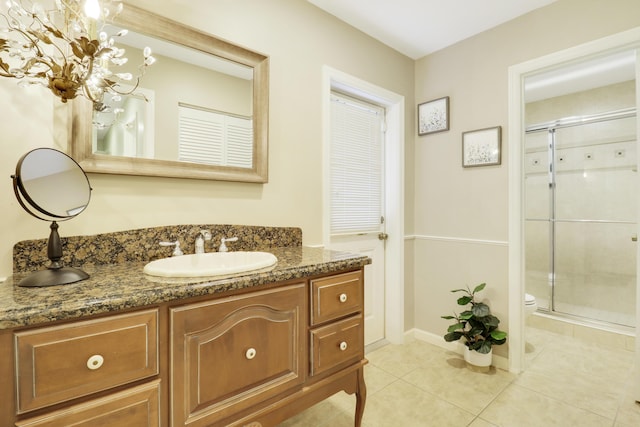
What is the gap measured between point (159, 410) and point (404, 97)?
2698mm

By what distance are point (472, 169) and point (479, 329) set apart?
3.95ft

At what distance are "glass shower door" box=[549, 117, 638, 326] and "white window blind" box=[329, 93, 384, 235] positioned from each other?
227 centimetres

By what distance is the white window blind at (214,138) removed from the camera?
1505 mm

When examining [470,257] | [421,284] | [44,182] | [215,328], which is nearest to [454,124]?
[470,257]

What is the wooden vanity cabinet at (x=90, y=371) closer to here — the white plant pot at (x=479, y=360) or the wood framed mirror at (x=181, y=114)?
the wood framed mirror at (x=181, y=114)

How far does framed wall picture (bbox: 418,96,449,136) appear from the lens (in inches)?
101

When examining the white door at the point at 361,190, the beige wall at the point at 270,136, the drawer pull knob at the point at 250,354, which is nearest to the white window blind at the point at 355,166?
the white door at the point at 361,190

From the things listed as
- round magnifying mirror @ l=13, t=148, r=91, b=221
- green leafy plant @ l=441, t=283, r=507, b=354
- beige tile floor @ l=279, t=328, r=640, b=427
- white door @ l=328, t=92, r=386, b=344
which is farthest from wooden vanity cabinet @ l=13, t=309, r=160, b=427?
green leafy plant @ l=441, t=283, r=507, b=354

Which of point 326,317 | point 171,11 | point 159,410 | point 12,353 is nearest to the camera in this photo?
point 12,353

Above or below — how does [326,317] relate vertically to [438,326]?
above

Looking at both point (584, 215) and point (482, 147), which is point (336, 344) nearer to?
point (482, 147)

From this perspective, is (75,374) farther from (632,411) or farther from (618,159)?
(618,159)

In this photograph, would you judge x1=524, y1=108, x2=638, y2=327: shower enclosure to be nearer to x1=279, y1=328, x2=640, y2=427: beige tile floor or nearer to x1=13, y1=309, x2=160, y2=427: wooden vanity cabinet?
x1=279, y1=328, x2=640, y2=427: beige tile floor

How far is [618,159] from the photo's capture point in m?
3.15
